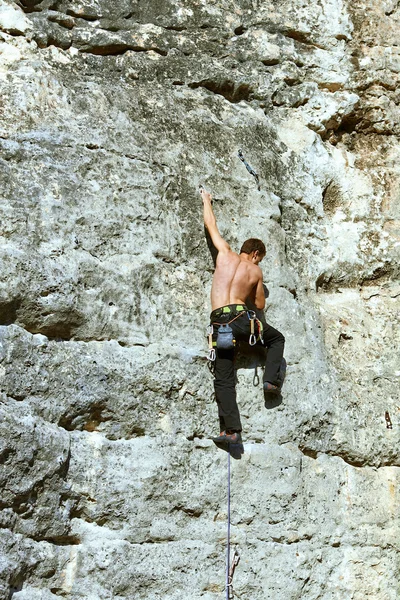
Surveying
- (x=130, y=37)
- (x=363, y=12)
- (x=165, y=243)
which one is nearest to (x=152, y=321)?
(x=165, y=243)

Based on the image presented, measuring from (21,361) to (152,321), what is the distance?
0.93 metres

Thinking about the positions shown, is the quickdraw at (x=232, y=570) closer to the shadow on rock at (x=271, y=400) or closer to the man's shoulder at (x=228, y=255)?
the shadow on rock at (x=271, y=400)

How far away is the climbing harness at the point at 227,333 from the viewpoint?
541cm

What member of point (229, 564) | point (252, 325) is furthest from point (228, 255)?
point (229, 564)

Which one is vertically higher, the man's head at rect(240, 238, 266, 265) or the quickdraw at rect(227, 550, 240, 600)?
the man's head at rect(240, 238, 266, 265)

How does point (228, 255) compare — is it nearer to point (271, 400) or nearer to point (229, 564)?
point (271, 400)

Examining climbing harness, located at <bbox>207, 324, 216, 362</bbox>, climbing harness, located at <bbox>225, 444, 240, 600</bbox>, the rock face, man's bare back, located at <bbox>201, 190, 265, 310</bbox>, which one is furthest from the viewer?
man's bare back, located at <bbox>201, 190, 265, 310</bbox>

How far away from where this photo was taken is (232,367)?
5496 mm

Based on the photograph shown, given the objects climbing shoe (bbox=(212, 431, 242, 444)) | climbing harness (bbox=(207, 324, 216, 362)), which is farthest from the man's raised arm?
climbing shoe (bbox=(212, 431, 242, 444))

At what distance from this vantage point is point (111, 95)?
19.2 ft

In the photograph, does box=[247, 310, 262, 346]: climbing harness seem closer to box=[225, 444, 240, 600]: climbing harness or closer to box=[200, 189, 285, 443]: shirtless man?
box=[200, 189, 285, 443]: shirtless man

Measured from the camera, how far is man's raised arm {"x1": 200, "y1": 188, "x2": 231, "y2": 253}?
18.5 ft

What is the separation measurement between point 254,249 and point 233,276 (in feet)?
0.84


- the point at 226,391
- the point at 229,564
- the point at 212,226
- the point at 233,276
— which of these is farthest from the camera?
the point at 212,226
